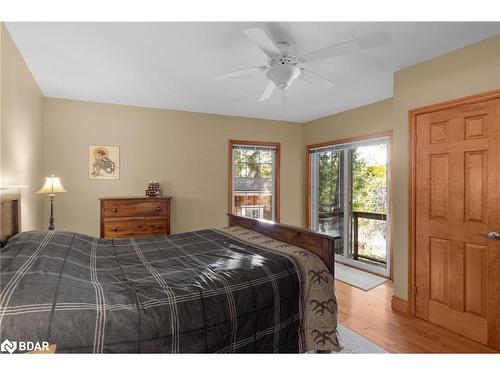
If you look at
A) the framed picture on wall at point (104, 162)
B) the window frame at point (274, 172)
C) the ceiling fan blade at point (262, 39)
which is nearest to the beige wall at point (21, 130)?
the framed picture on wall at point (104, 162)

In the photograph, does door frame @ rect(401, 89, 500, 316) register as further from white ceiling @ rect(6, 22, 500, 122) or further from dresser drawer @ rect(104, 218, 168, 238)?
dresser drawer @ rect(104, 218, 168, 238)

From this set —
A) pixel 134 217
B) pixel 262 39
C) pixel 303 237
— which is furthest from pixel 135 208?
pixel 262 39

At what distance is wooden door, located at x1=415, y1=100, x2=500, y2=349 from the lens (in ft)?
7.29

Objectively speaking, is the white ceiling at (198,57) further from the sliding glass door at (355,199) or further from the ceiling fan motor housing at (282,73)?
the sliding glass door at (355,199)

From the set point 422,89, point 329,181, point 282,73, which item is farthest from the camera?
point 329,181

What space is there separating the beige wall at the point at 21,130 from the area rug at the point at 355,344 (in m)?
2.91

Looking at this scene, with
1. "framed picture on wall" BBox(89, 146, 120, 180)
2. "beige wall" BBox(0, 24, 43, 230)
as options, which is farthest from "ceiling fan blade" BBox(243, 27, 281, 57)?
"framed picture on wall" BBox(89, 146, 120, 180)

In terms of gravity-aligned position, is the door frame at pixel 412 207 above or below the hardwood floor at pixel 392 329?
above

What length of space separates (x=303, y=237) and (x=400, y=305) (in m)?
1.56

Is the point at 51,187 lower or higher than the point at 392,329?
higher

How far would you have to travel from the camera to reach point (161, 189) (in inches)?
166

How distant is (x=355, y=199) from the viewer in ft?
14.8

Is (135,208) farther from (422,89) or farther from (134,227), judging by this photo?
(422,89)

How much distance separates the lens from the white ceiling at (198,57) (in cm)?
209
